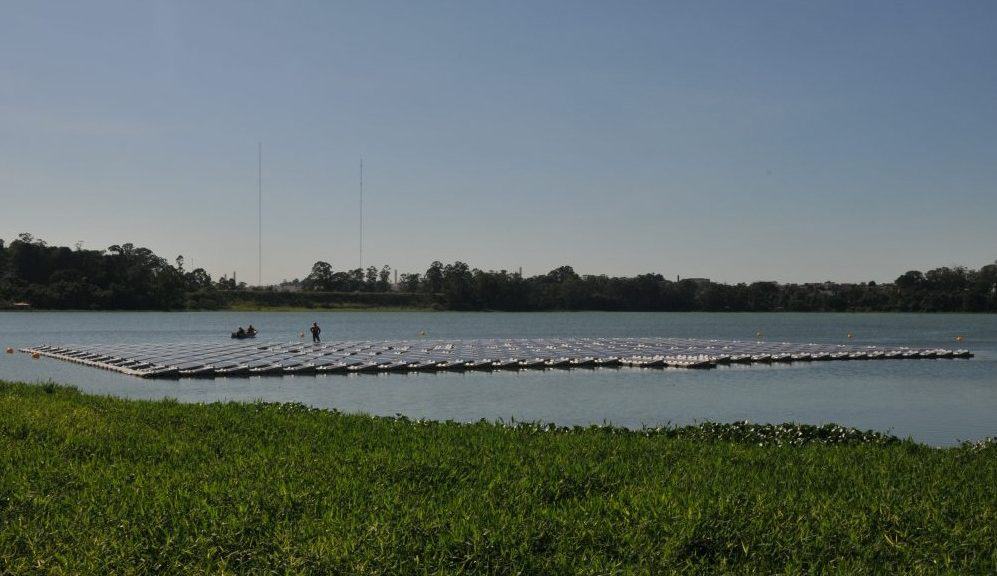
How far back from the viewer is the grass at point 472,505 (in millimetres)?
9461

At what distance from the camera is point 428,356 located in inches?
2437

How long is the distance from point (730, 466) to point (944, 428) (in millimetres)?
20425

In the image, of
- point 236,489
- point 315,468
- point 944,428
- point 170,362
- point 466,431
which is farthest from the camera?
point 170,362

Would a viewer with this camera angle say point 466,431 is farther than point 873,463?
Yes

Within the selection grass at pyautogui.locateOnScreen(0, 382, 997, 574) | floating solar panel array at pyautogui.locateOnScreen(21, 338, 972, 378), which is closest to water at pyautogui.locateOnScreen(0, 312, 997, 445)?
floating solar panel array at pyautogui.locateOnScreen(21, 338, 972, 378)

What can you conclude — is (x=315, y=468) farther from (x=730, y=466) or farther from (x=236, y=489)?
(x=730, y=466)

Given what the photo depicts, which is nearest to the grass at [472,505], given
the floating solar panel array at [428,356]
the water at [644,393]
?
the water at [644,393]

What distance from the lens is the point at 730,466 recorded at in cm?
1487

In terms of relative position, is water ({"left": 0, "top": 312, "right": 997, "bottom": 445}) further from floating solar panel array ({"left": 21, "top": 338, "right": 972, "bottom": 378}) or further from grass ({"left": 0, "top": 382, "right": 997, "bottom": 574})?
grass ({"left": 0, "top": 382, "right": 997, "bottom": 574})

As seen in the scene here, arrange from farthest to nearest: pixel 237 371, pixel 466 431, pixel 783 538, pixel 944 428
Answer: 1. pixel 237 371
2. pixel 944 428
3. pixel 466 431
4. pixel 783 538

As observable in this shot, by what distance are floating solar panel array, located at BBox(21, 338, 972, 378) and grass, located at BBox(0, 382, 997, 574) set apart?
34374 mm

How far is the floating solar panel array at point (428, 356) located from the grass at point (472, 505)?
3437cm

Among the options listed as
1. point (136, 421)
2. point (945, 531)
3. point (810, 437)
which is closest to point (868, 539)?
point (945, 531)

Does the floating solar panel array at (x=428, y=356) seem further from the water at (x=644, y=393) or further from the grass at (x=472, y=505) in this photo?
the grass at (x=472, y=505)
